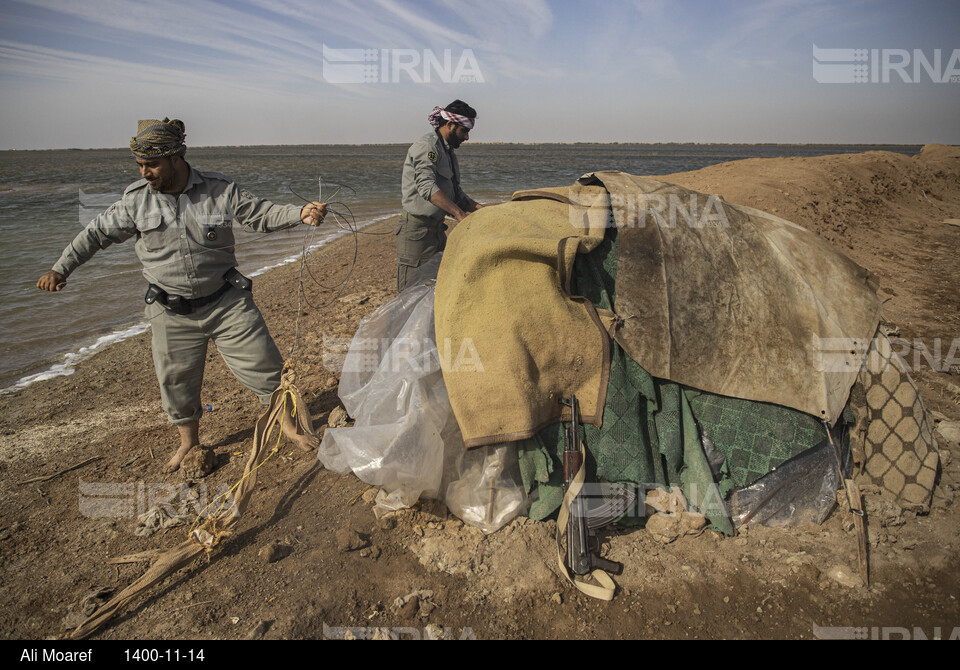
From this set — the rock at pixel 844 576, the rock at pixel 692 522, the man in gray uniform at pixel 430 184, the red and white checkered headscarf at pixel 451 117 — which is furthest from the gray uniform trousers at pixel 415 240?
the rock at pixel 844 576

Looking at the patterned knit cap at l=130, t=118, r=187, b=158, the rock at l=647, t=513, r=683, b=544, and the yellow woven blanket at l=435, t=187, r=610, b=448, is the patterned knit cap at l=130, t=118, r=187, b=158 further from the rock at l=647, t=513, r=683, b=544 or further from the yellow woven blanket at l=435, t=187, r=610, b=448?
the rock at l=647, t=513, r=683, b=544

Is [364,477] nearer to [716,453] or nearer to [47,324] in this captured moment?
[716,453]

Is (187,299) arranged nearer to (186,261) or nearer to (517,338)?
(186,261)

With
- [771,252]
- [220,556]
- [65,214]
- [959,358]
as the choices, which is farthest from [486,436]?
[65,214]

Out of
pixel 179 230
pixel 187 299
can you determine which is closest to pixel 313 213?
pixel 179 230

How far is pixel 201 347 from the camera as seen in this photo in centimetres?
303

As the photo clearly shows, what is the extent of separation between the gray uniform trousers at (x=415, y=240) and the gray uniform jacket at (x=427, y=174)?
0.27ft

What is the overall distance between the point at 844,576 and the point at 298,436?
287 centimetres

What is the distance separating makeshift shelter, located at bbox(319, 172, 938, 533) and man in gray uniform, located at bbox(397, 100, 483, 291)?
1680 millimetres

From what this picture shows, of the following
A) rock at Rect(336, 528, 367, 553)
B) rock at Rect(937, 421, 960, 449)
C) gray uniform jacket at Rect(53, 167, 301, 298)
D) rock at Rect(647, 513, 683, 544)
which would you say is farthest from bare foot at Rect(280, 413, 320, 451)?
rock at Rect(937, 421, 960, 449)

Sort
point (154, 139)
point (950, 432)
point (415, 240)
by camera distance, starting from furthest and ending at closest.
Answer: point (415, 240)
point (950, 432)
point (154, 139)

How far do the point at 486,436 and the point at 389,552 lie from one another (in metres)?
0.73

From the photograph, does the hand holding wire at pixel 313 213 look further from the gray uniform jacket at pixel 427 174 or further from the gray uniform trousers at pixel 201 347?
the gray uniform jacket at pixel 427 174

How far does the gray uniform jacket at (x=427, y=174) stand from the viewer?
4.10m
